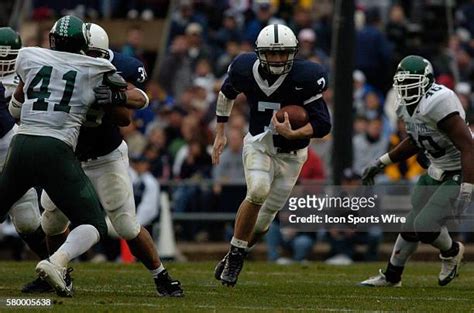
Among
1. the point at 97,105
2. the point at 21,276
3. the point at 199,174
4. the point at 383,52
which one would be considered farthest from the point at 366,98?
the point at 97,105

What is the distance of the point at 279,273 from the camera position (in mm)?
11258

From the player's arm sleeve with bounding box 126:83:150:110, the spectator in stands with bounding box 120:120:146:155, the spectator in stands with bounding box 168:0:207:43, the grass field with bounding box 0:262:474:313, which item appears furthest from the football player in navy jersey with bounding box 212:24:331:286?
the spectator in stands with bounding box 168:0:207:43

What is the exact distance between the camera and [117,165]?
878 cm

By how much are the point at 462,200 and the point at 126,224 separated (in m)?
2.40

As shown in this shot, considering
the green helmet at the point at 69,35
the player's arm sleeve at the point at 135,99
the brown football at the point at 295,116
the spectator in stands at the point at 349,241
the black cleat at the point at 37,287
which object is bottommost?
the spectator in stands at the point at 349,241

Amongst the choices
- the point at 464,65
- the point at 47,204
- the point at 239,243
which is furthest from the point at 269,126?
the point at 464,65

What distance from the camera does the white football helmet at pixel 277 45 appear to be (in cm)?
937

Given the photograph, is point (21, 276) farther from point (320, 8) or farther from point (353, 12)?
point (320, 8)

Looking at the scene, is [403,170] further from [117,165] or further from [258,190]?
[117,165]

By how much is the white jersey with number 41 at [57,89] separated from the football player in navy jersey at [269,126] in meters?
1.59

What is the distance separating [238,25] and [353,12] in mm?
3808

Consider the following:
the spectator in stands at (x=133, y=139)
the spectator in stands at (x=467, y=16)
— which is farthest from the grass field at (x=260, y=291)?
the spectator in stands at (x=467, y=16)

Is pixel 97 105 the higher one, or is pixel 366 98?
pixel 97 105

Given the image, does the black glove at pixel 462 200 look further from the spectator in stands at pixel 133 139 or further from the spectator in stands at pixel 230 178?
the spectator in stands at pixel 133 139
